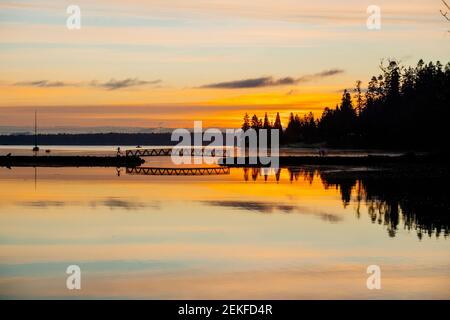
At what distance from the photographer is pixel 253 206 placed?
4962 centimetres

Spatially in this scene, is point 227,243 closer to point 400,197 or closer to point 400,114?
point 400,197

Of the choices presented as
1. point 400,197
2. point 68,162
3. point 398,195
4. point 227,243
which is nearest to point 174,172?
point 68,162

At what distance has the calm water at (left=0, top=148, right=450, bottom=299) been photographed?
24.8 metres

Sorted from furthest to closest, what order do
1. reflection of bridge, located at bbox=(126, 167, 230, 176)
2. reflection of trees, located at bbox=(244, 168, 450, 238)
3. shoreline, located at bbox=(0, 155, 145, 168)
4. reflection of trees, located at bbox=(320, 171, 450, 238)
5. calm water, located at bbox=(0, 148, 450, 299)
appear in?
shoreline, located at bbox=(0, 155, 145, 168)
reflection of bridge, located at bbox=(126, 167, 230, 176)
reflection of trees, located at bbox=(244, 168, 450, 238)
reflection of trees, located at bbox=(320, 171, 450, 238)
calm water, located at bbox=(0, 148, 450, 299)

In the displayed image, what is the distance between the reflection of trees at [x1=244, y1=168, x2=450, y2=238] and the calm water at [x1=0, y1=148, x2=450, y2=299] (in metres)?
0.13

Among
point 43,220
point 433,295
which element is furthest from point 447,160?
point 433,295

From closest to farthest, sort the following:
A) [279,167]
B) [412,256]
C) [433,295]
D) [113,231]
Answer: [433,295] → [412,256] → [113,231] → [279,167]

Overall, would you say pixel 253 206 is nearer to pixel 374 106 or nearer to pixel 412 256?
pixel 412 256

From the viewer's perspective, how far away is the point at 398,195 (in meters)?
53.8

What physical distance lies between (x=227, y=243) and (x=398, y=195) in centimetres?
2273

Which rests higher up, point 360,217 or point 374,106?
point 374,106

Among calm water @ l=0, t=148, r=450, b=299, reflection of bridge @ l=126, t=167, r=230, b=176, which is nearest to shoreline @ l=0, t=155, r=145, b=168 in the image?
reflection of bridge @ l=126, t=167, r=230, b=176

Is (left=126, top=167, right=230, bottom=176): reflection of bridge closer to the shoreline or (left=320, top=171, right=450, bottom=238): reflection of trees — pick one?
the shoreline
